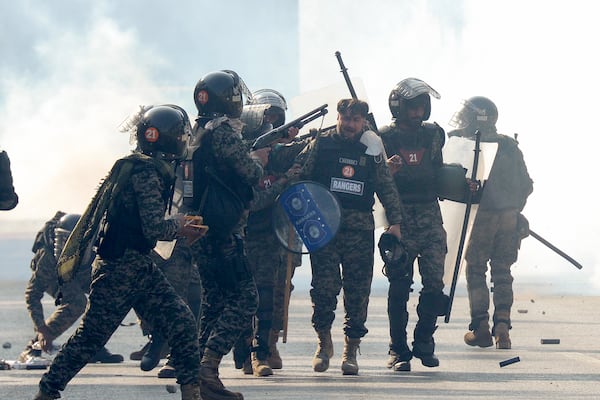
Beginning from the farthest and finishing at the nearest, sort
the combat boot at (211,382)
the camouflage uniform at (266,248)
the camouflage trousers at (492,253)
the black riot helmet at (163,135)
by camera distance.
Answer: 1. the camouflage trousers at (492,253)
2. the camouflage uniform at (266,248)
3. the combat boot at (211,382)
4. the black riot helmet at (163,135)

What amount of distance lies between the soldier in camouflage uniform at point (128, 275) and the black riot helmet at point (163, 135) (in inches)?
7.5

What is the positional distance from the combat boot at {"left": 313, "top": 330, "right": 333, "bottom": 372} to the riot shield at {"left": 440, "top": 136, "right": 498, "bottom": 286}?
185 cm

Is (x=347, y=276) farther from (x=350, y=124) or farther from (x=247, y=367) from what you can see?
(x=350, y=124)

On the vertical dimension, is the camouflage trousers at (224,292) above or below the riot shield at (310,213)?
below

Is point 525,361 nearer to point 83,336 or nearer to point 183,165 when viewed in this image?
point 183,165

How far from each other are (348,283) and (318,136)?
3.40 feet

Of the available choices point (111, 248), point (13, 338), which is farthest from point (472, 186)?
point (13, 338)

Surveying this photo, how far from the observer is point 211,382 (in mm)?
8242

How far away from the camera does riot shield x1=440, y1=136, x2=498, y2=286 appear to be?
11961 millimetres

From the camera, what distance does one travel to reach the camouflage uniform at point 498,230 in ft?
A: 41.5

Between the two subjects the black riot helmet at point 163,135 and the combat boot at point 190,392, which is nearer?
the combat boot at point 190,392

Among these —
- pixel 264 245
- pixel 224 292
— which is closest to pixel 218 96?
pixel 224 292

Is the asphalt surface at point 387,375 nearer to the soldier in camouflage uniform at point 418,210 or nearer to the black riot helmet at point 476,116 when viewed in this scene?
the soldier in camouflage uniform at point 418,210

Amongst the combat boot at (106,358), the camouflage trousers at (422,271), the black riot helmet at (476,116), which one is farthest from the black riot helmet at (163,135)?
the black riot helmet at (476,116)
